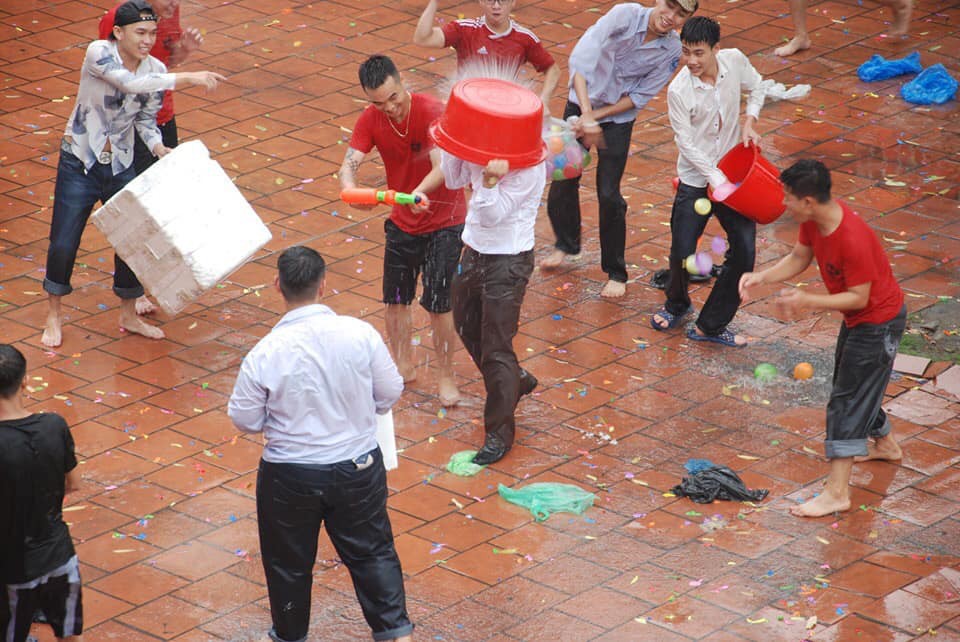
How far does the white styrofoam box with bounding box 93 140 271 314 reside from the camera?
7.22m

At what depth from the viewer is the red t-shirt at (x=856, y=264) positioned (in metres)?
6.12

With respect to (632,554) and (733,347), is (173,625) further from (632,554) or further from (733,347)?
(733,347)

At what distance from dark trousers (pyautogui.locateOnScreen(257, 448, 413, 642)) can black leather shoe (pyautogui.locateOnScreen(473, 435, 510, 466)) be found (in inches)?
62.6

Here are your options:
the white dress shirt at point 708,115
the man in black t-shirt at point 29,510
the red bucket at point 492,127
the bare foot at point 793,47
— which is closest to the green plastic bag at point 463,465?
the red bucket at point 492,127

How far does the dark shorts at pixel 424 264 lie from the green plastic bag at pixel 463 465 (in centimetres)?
84

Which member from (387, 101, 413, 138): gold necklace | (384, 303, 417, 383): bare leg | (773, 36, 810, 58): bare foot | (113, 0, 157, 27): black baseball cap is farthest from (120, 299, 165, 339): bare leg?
(773, 36, 810, 58): bare foot

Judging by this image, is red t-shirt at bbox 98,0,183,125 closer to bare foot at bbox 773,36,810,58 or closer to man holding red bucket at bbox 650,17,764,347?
man holding red bucket at bbox 650,17,764,347

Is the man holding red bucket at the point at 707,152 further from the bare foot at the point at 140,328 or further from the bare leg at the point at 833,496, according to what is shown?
the bare foot at the point at 140,328

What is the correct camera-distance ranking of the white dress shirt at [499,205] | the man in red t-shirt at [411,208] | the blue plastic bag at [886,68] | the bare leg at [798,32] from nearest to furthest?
the white dress shirt at [499,205] < the man in red t-shirt at [411,208] < the blue plastic bag at [886,68] < the bare leg at [798,32]

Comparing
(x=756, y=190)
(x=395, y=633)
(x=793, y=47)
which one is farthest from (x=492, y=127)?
(x=793, y=47)

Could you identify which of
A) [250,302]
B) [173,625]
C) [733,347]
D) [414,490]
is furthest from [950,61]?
[173,625]

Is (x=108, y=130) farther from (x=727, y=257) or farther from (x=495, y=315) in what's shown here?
(x=727, y=257)

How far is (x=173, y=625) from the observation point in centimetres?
562

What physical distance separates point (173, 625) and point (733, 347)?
3.66 metres
